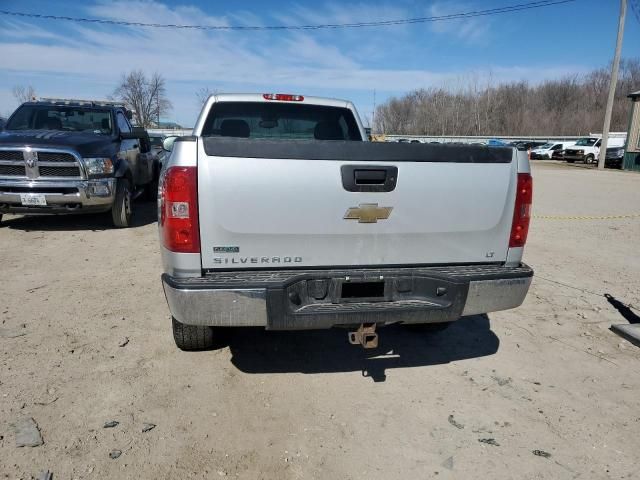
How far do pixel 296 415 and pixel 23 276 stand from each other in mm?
4036

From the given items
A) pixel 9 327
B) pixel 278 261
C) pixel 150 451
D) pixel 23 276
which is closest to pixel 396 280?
pixel 278 261

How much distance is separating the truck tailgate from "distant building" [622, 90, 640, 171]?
29234 mm

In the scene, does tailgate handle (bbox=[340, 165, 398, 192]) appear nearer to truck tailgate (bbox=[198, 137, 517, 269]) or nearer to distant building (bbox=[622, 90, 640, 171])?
truck tailgate (bbox=[198, 137, 517, 269])

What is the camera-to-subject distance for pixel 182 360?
348cm

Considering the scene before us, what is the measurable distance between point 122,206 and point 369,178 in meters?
6.33

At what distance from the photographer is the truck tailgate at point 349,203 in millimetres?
2564

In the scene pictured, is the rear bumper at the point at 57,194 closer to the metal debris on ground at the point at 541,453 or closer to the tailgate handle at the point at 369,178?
the tailgate handle at the point at 369,178

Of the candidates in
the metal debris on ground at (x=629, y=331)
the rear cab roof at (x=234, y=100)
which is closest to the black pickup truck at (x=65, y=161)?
the rear cab roof at (x=234, y=100)

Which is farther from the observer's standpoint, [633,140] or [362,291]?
[633,140]

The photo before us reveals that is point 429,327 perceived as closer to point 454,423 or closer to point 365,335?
point 454,423

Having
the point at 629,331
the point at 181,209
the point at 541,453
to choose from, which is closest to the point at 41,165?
the point at 181,209

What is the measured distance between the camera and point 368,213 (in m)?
2.76

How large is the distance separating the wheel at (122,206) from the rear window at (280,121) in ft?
12.5

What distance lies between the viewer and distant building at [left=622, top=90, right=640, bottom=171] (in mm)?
26195
